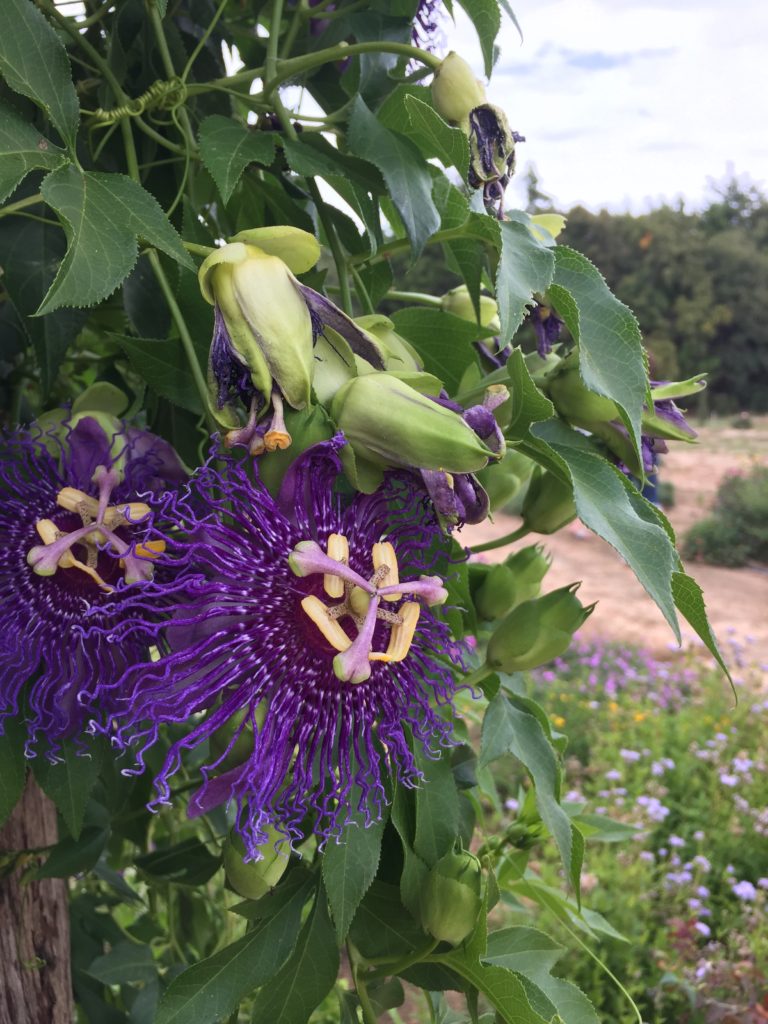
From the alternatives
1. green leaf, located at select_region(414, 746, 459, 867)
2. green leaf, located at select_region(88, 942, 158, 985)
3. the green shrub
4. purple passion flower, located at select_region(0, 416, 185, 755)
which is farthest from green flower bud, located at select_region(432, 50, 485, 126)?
the green shrub

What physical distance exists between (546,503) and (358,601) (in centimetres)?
21

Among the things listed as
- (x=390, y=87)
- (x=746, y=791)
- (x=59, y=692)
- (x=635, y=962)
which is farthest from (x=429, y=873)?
(x=746, y=791)

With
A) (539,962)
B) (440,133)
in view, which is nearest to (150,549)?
(440,133)

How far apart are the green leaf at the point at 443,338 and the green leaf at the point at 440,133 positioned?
0.36 ft

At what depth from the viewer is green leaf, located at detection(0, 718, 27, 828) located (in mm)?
529

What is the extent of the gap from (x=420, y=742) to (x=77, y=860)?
29cm

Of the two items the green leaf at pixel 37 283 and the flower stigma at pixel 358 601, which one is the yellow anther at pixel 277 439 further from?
the green leaf at pixel 37 283

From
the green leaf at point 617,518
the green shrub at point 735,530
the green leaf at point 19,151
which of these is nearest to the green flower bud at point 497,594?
the green leaf at point 617,518

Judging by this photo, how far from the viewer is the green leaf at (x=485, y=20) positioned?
1.87 ft

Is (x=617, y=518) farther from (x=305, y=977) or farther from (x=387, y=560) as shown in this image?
(x=305, y=977)

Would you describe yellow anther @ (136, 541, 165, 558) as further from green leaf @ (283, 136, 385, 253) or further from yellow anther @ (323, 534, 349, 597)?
green leaf @ (283, 136, 385, 253)

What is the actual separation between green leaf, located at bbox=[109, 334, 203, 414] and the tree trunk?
331 millimetres

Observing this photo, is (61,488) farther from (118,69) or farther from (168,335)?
(118,69)

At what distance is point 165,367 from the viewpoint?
21.6 inches
